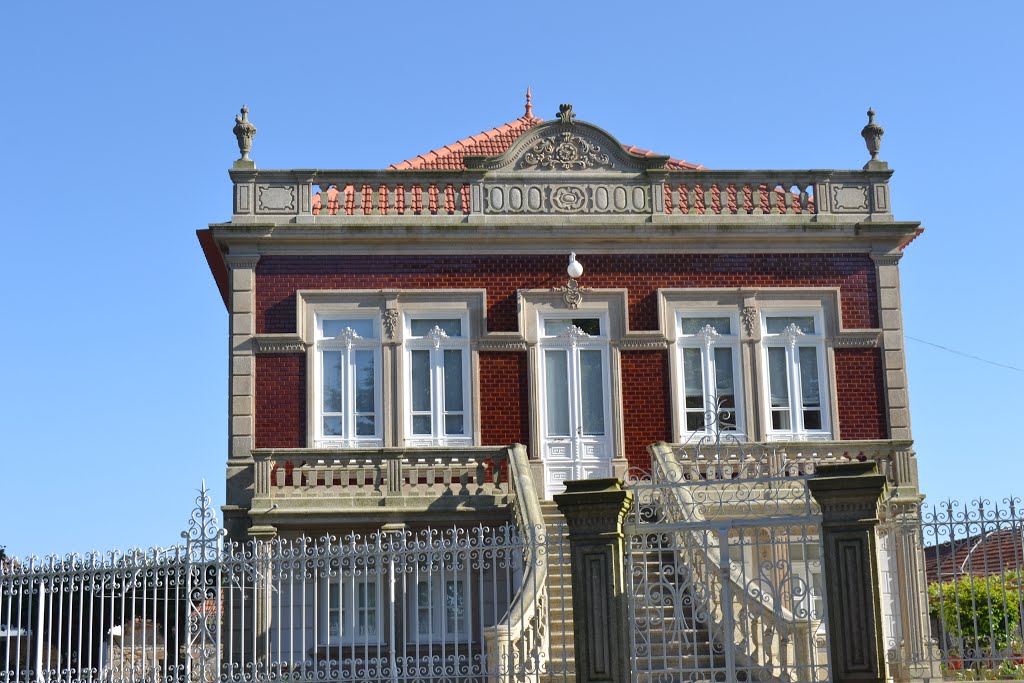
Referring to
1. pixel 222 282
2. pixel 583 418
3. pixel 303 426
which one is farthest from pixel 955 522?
pixel 222 282

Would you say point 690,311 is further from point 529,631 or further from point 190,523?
point 190,523

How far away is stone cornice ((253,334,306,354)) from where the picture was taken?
2042 centimetres

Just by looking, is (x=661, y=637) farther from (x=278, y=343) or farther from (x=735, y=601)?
(x=278, y=343)

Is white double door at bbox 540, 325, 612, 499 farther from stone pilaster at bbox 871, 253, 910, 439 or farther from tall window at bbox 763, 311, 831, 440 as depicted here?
stone pilaster at bbox 871, 253, 910, 439

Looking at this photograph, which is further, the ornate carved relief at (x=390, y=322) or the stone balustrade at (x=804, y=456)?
the ornate carved relief at (x=390, y=322)

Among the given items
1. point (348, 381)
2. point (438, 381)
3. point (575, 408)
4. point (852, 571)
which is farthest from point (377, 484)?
point (852, 571)

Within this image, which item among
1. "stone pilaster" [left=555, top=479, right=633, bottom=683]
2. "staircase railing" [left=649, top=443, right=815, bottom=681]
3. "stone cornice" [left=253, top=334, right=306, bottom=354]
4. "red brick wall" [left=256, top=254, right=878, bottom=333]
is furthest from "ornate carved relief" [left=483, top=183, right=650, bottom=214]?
"stone pilaster" [left=555, top=479, right=633, bottom=683]

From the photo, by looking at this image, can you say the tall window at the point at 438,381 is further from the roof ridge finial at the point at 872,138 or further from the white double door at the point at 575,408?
the roof ridge finial at the point at 872,138

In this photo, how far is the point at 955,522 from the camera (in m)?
12.4

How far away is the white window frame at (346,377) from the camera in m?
20.3

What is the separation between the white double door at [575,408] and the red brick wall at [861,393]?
3440 mm

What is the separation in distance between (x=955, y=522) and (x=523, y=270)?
973cm

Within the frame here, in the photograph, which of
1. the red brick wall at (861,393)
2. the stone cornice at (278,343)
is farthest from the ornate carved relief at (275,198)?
the red brick wall at (861,393)

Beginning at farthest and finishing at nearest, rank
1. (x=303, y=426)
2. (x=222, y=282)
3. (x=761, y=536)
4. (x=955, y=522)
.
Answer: (x=222, y=282) < (x=303, y=426) < (x=761, y=536) < (x=955, y=522)
